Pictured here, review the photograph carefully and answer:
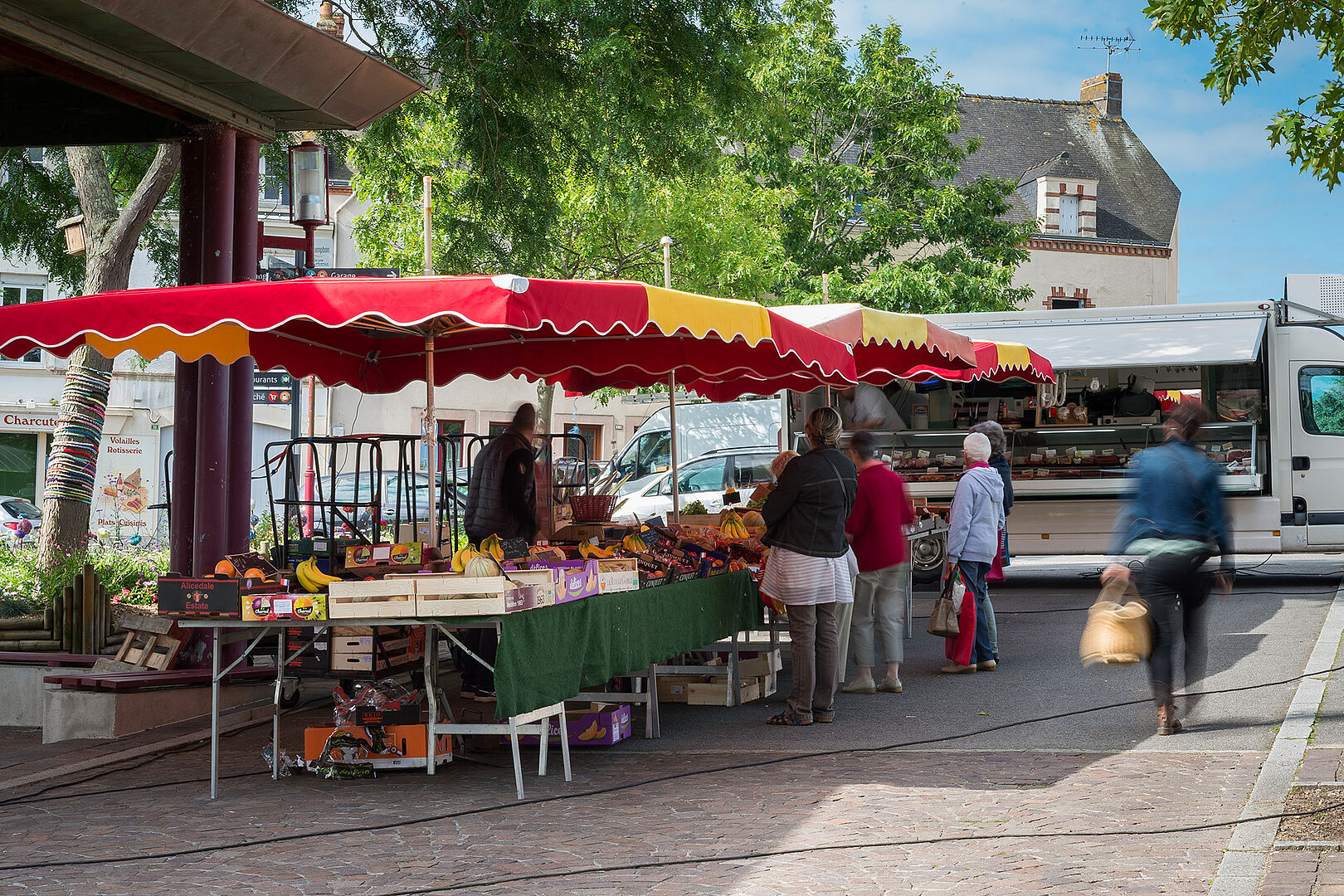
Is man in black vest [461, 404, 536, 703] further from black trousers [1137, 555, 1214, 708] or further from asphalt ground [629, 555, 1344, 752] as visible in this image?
black trousers [1137, 555, 1214, 708]

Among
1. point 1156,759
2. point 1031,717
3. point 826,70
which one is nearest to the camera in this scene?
point 1156,759

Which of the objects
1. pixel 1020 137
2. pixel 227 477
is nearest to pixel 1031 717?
pixel 227 477

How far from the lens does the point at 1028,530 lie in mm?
15531

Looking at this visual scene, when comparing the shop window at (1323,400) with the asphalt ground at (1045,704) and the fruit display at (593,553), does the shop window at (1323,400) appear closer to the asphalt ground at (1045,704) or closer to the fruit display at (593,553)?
the asphalt ground at (1045,704)

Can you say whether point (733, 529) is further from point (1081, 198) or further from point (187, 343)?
point (1081, 198)

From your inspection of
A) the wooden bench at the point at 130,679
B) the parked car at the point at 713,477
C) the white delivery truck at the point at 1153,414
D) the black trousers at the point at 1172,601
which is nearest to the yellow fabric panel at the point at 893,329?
the black trousers at the point at 1172,601

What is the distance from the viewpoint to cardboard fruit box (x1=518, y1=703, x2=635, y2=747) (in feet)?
25.7

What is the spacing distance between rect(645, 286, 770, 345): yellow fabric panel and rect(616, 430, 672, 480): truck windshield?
1108cm

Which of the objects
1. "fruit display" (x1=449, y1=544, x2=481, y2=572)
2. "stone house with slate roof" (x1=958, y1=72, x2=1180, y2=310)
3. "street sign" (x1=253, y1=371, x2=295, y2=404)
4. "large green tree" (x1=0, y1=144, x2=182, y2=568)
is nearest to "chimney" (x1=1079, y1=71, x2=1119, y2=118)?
"stone house with slate roof" (x1=958, y1=72, x2=1180, y2=310)

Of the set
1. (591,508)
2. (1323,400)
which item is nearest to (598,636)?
(591,508)

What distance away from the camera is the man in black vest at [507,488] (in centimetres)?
962

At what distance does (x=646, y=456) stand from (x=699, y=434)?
80 cm

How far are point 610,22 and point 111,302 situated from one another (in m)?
7.22

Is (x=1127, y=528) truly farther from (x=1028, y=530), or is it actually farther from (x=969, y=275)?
(x=969, y=275)
